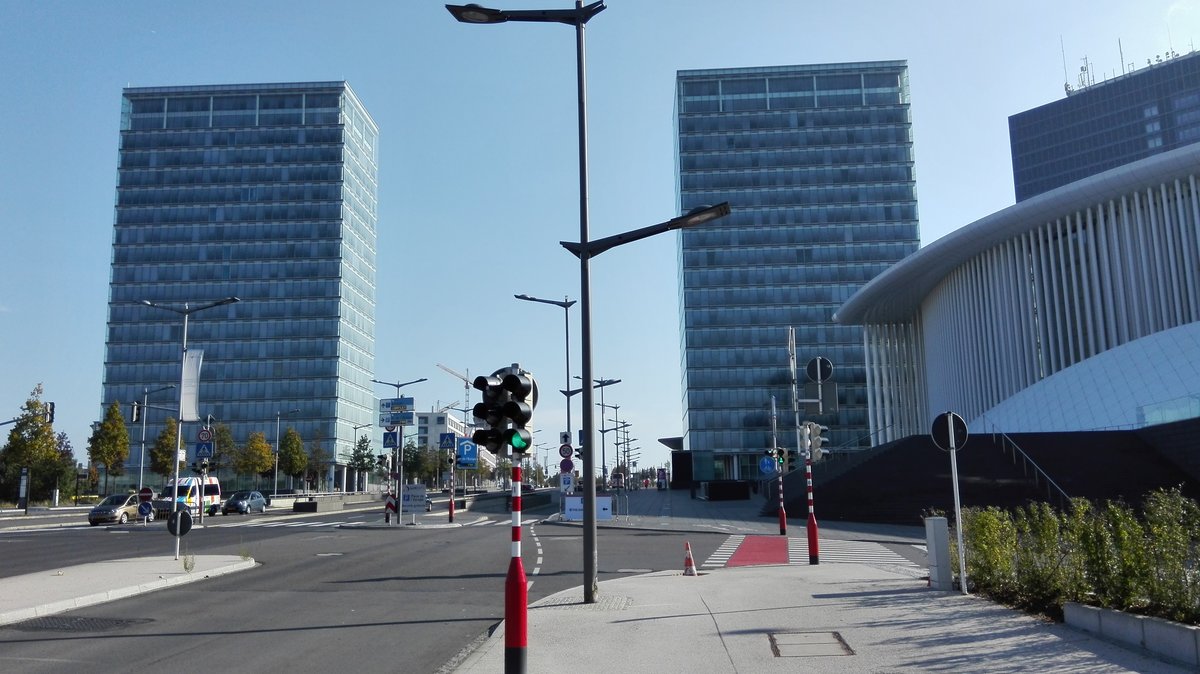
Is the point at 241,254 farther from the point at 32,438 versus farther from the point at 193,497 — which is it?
the point at 193,497

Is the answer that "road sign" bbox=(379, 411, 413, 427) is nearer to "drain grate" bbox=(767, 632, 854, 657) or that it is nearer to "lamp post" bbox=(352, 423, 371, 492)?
"drain grate" bbox=(767, 632, 854, 657)

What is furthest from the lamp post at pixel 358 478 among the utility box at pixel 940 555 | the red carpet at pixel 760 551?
the utility box at pixel 940 555

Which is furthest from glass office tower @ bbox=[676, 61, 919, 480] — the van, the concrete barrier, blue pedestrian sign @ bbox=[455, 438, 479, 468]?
the concrete barrier

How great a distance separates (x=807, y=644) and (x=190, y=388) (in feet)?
69.4

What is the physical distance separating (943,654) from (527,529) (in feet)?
100

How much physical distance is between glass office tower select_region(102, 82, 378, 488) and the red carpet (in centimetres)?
9890

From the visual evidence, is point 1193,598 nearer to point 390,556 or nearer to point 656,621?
point 656,621

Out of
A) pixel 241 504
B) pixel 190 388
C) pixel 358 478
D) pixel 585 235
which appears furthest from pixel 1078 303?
pixel 358 478

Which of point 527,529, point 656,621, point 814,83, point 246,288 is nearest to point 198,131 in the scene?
point 246,288

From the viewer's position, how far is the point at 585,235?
50.4ft

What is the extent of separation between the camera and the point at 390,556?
2538 cm

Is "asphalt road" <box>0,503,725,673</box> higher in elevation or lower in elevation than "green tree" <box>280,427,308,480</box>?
lower

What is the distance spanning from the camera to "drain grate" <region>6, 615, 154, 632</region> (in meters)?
12.7

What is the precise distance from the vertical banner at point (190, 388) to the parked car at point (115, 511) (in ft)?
79.1
